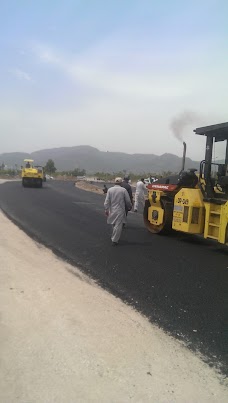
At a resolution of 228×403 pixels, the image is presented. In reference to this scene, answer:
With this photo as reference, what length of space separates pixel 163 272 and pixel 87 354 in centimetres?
308

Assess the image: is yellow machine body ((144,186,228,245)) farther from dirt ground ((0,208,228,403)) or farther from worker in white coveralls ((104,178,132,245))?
dirt ground ((0,208,228,403))

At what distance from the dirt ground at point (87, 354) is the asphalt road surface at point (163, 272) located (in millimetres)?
294

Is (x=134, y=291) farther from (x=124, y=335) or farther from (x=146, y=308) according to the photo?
(x=124, y=335)

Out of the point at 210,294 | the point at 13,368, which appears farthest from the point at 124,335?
the point at 210,294

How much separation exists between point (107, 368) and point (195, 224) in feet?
19.1

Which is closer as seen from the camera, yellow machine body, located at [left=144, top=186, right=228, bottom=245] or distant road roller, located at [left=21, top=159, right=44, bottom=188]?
yellow machine body, located at [left=144, top=186, right=228, bottom=245]

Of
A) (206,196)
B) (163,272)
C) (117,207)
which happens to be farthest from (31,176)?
(163,272)

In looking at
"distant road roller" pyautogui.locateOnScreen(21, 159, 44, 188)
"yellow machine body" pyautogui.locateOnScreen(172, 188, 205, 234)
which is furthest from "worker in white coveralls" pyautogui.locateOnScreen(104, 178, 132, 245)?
"distant road roller" pyautogui.locateOnScreen(21, 159, 44, 188)

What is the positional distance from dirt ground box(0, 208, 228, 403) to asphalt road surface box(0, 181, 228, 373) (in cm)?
29

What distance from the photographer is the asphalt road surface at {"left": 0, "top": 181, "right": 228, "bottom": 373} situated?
4.42m

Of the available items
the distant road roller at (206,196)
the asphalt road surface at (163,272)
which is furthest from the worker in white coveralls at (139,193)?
the distant road roller at (206,196)

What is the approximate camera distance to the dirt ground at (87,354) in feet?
10.2

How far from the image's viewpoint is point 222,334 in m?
4.27

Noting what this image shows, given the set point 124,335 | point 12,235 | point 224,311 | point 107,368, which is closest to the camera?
point 107,368
